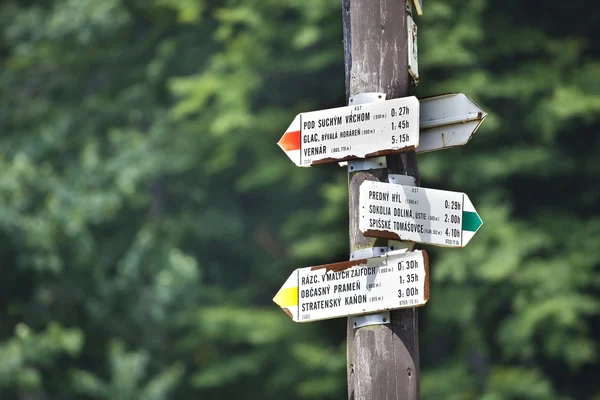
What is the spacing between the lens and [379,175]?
201 inches

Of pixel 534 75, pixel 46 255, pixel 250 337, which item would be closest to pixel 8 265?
pixel 46 255

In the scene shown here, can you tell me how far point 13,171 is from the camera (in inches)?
683

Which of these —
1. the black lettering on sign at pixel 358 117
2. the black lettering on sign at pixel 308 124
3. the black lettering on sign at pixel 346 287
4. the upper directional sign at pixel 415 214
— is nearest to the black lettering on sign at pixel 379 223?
the upper directional sign at pixel 415 214

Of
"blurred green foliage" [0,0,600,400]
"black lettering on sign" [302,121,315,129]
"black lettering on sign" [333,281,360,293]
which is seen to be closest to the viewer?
"black lettering on sign" [333,281,360,293]

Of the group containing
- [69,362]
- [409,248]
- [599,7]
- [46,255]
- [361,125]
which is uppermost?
[599,7]

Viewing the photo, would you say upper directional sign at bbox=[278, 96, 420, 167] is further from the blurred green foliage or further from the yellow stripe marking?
the blurred green foliage

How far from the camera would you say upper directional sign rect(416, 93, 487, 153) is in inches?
201

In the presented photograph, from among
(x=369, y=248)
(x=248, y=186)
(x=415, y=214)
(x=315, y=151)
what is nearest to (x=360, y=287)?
(x=369, y=248)

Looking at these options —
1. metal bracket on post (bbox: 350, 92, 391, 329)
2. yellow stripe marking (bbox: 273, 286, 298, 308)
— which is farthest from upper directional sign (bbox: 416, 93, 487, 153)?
yellow stripe marking (bbox: 273, 286, 298, 308)

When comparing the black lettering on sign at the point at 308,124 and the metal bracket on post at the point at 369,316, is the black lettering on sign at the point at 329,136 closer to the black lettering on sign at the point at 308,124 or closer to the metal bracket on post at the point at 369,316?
the black lettering on sign at the point at 308,124

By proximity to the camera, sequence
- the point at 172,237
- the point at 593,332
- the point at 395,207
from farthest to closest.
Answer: the point at 172,237 → the point at 593,332 → the point at 395,207

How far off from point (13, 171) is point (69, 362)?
328cm

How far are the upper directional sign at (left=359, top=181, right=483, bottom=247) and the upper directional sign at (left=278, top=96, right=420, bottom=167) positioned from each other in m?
0.21

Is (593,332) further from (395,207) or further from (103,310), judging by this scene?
(395,207)
